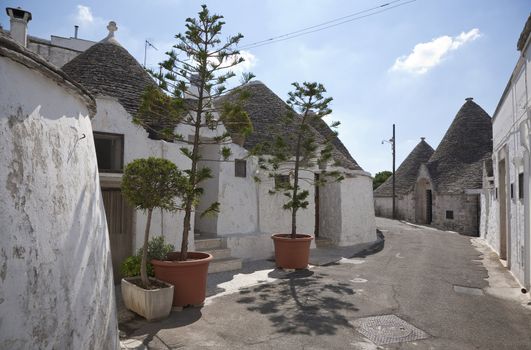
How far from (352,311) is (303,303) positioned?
916mm

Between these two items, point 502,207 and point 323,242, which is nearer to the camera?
point 502,207

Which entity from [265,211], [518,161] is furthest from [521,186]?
[265,211]

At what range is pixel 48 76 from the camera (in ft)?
10.8

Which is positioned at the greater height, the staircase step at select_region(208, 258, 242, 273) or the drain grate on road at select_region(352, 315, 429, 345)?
the staircase step at select_region(208, 258, 242, 273)

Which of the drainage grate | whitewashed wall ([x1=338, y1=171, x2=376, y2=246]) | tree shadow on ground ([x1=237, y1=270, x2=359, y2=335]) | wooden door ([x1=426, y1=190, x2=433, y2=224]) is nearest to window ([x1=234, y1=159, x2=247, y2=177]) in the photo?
tree shadow on ground ([x1=237, y1=270, x2=359, y2=335])

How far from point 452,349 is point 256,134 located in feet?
32.5

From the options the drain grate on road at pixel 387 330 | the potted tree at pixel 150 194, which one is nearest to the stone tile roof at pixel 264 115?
the potted tree at pixel 150 194

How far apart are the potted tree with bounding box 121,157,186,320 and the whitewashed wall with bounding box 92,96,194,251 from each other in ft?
7.54

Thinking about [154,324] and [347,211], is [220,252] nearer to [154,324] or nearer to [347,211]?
[154,324]

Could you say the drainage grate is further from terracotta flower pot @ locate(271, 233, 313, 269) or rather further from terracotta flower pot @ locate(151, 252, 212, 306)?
terracotta flower pot @ locate(151, 252, 212, 306)

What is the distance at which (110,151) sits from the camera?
7902mm

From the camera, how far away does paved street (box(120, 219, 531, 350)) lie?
16.2ft

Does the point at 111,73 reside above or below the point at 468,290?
above

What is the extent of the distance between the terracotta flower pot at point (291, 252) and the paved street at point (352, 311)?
1.25 ft
